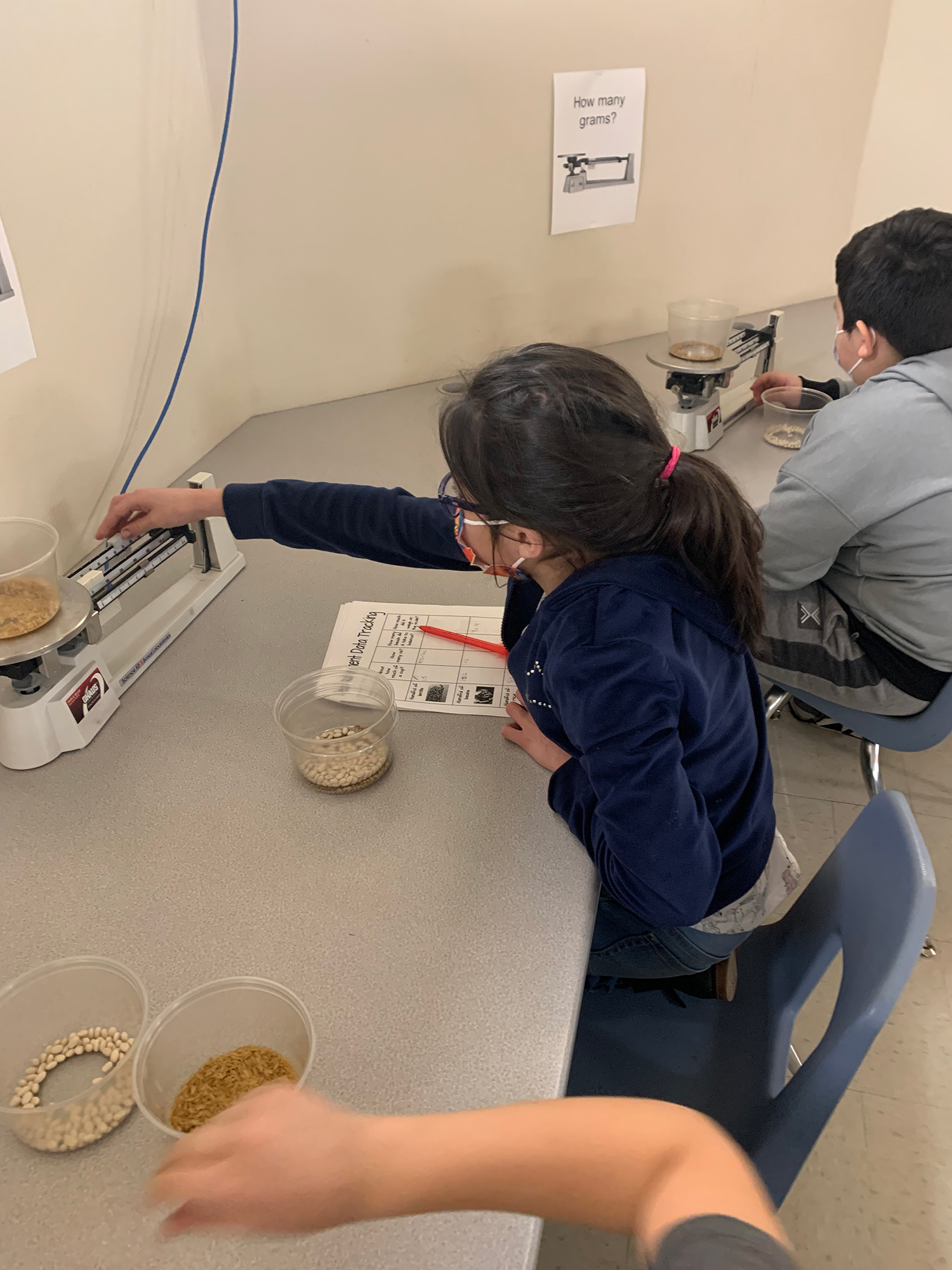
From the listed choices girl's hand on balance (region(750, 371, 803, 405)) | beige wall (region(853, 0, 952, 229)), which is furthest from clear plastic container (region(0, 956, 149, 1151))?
beige wall (region(853, 0, 952, 229))

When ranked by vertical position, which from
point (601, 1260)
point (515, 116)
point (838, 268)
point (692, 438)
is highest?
point (515, 116)

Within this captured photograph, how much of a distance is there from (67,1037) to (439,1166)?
42 cm

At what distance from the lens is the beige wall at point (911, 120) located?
2.03 metres

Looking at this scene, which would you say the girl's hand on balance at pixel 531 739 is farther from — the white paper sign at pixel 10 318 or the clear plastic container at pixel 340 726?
the white paper sign at pixel 10 318

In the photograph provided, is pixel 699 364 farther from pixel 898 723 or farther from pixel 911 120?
pixel 911 120

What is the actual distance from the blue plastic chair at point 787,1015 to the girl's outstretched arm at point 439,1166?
0.34 m

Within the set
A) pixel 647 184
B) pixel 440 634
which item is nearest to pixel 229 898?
pixel 440 634

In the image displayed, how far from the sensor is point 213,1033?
0.67 metres

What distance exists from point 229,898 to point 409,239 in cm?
142

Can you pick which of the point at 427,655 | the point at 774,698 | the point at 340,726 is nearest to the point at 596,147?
the point at 774,698

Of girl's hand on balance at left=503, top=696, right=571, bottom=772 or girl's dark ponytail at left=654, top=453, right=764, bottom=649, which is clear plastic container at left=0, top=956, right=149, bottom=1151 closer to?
girl's hand on balance at left=503, top=696, right=571, bottom=772

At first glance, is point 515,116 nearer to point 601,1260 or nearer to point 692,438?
point 692,438

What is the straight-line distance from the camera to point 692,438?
5.26 ft

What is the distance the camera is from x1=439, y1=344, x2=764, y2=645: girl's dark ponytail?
29.9 inches
